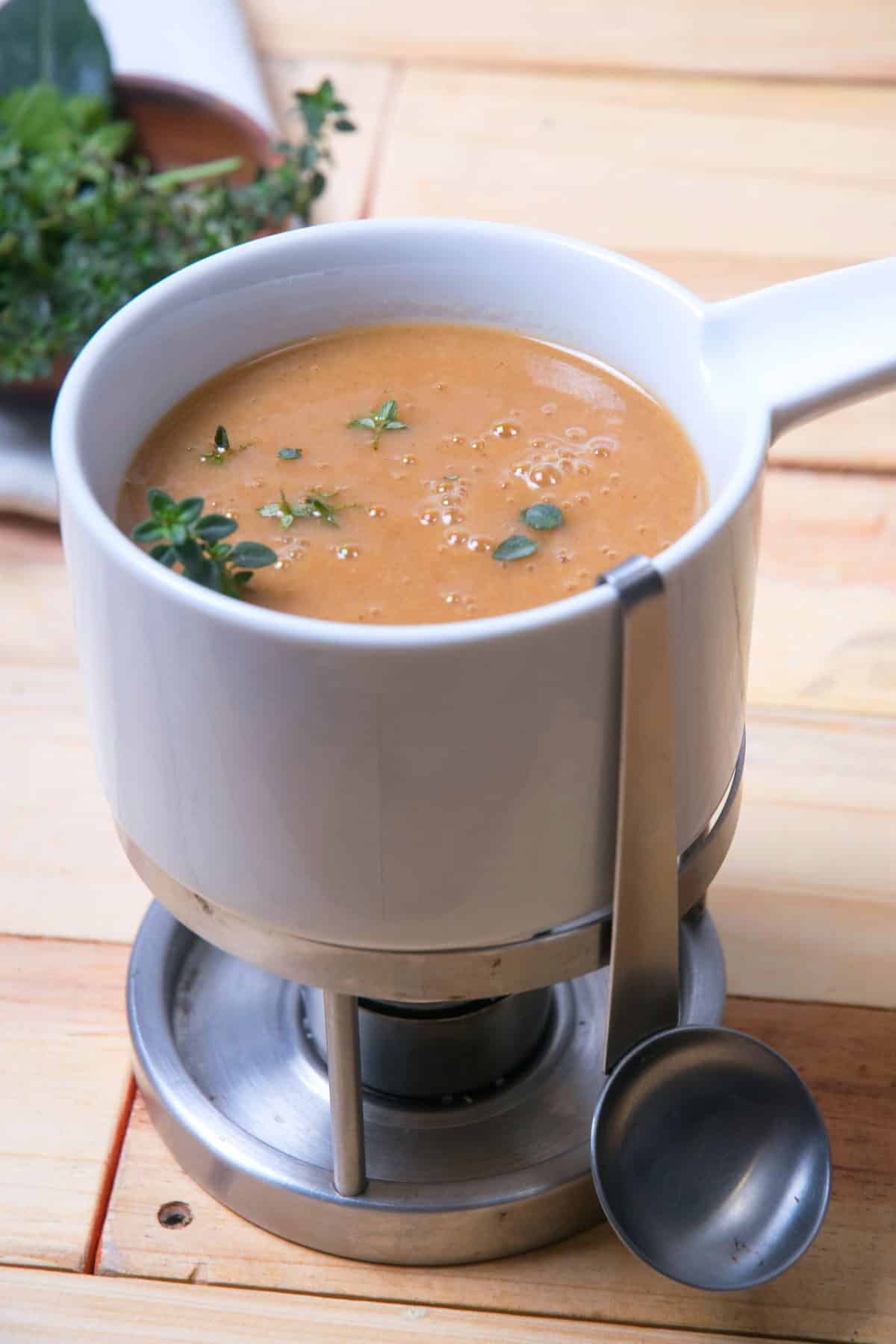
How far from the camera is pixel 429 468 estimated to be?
2.03 feet

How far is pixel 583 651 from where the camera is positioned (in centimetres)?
50

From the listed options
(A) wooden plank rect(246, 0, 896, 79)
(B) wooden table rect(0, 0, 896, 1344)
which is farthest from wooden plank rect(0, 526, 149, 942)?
(A) wooden plank rect(246, 0, 896, 79)

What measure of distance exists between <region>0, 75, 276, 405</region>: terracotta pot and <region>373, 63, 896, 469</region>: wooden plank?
0.31ft

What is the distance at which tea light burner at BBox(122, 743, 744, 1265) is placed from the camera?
589mm

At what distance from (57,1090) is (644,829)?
0.32 m

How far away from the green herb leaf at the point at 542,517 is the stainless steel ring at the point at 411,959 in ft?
0.42

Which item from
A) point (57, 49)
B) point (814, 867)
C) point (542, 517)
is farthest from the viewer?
point (57, 49)

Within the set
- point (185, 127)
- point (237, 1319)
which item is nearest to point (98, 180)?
point (185, 127)

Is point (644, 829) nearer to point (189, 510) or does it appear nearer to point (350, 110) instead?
point (189, 510)

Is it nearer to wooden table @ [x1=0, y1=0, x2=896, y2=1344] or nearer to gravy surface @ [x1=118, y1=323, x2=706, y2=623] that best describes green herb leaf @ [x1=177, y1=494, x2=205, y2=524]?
gravy surface @ [x1=118, y1=323, x2=706, y2=623]

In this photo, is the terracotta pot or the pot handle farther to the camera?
the terracotta pot

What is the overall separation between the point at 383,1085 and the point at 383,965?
0.56ft

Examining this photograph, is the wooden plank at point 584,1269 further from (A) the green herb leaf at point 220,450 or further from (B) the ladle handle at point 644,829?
(A) the green herb leaf at point 220,450

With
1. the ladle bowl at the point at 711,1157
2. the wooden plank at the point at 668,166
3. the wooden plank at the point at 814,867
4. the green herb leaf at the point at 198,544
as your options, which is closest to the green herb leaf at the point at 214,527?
the green herb leaf at the point at 198,544
